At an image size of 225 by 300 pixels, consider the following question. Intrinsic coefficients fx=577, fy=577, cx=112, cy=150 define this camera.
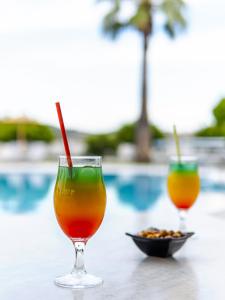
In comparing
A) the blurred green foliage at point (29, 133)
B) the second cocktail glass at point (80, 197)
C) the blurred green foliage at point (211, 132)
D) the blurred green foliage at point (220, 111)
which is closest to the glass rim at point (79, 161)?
the second cocktail glass at point (80, 197)

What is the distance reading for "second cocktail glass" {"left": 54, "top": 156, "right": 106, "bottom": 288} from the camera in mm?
2039

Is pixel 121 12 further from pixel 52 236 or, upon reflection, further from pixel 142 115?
pixel 52 236

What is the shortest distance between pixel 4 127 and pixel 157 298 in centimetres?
1789

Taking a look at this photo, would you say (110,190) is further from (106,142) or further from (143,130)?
(106,142)

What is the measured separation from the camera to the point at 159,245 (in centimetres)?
261

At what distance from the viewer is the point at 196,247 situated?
2971mm

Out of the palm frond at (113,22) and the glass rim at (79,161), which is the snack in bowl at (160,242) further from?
the palm frond at (113,22)

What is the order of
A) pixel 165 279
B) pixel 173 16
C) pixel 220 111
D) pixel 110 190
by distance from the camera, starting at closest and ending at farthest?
pixel 165 279 < pixel 110 190 < pixel 173 16 < pixel 220 111

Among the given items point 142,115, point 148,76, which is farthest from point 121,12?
point 142,115

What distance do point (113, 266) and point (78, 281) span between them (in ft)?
1.25

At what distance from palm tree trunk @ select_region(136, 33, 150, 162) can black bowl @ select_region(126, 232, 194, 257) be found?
1258 centimetres

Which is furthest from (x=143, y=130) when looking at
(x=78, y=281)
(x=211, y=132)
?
(x=78, y=281)

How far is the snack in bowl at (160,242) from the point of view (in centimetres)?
259

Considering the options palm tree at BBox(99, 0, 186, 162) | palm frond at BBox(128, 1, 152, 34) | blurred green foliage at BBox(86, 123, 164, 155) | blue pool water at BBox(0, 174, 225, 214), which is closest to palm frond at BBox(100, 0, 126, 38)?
palm tree at BBox(99, 0, 186, 162)
